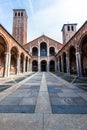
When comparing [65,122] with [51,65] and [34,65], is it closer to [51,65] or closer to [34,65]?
[51,65]

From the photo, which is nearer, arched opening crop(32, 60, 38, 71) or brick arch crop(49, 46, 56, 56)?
arched opening crop(32, 60, 38, 71)

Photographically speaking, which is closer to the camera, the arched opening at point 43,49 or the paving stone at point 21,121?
the paving stone at point 21,121

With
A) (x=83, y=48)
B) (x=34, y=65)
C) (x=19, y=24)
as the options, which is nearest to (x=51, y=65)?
(x=34, y=65)

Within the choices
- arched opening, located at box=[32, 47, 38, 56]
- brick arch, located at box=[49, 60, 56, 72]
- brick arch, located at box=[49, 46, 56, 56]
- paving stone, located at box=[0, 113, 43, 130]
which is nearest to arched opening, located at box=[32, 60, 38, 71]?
arched opening, located at box=[32, 47, 38, 56]

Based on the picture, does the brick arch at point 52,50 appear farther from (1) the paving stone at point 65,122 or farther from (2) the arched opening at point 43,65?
(1) the paving stone at point 65,122

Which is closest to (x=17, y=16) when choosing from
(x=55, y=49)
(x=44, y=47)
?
(x=44, y=47)

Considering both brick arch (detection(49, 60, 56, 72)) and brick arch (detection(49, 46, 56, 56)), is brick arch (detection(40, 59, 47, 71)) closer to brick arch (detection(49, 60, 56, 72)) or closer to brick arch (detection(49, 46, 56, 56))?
brick arch (detection(49, 60, 56, 72))

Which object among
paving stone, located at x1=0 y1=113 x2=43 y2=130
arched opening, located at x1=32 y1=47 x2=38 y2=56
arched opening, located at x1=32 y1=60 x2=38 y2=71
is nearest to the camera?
paving stone, located at x1=0 y1=113 x2=43 y2=130

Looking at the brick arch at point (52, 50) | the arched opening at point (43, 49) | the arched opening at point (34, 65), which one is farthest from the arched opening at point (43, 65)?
the brick arch at point (52, 50)

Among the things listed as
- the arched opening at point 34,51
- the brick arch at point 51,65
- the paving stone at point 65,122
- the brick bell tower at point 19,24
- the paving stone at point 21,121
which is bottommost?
the paving stone at point 65,122

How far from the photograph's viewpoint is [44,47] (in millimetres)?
37625

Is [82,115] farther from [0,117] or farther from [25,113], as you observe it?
[0,117]

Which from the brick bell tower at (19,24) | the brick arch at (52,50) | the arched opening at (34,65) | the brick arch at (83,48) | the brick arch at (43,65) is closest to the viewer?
the brick arch at (83,48)

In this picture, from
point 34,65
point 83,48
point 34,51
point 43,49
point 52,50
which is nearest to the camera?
point 83,48
